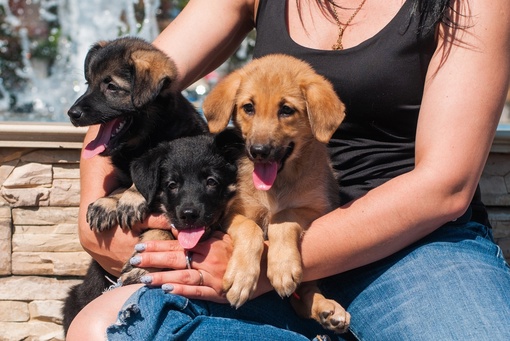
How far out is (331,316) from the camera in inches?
103

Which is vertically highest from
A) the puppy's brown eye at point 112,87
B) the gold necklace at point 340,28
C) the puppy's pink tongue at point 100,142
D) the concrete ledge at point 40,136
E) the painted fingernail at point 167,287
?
the gold necklace at point 340,28

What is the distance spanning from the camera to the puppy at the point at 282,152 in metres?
2.62

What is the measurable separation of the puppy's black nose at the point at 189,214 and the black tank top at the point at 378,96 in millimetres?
634

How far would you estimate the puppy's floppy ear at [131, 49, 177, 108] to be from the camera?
2912mm

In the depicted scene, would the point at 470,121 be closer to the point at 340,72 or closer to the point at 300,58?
the point at 340,72

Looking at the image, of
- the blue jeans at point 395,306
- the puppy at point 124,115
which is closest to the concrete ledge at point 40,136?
the puppy at point 124,115

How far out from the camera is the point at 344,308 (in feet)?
9.04

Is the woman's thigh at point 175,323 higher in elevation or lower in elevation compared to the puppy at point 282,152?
lower

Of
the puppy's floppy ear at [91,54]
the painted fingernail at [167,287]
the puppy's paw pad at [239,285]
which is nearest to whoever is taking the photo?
the puppy's paw pad at [239,285]

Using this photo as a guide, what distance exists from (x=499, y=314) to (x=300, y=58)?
4.15 ft

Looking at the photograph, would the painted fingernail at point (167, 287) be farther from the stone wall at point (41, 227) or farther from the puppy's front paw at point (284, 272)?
the stone wall at point (41, 227)

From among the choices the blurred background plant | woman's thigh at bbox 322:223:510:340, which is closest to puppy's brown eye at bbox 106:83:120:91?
woman's thigh at bbox 322:223:510:340

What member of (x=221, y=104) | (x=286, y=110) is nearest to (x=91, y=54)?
(x=221, y=104)

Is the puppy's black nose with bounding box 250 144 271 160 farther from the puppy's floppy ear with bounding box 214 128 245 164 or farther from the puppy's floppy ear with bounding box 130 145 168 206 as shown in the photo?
the puppy's floppy ear with bounding box 130 145 168 206
